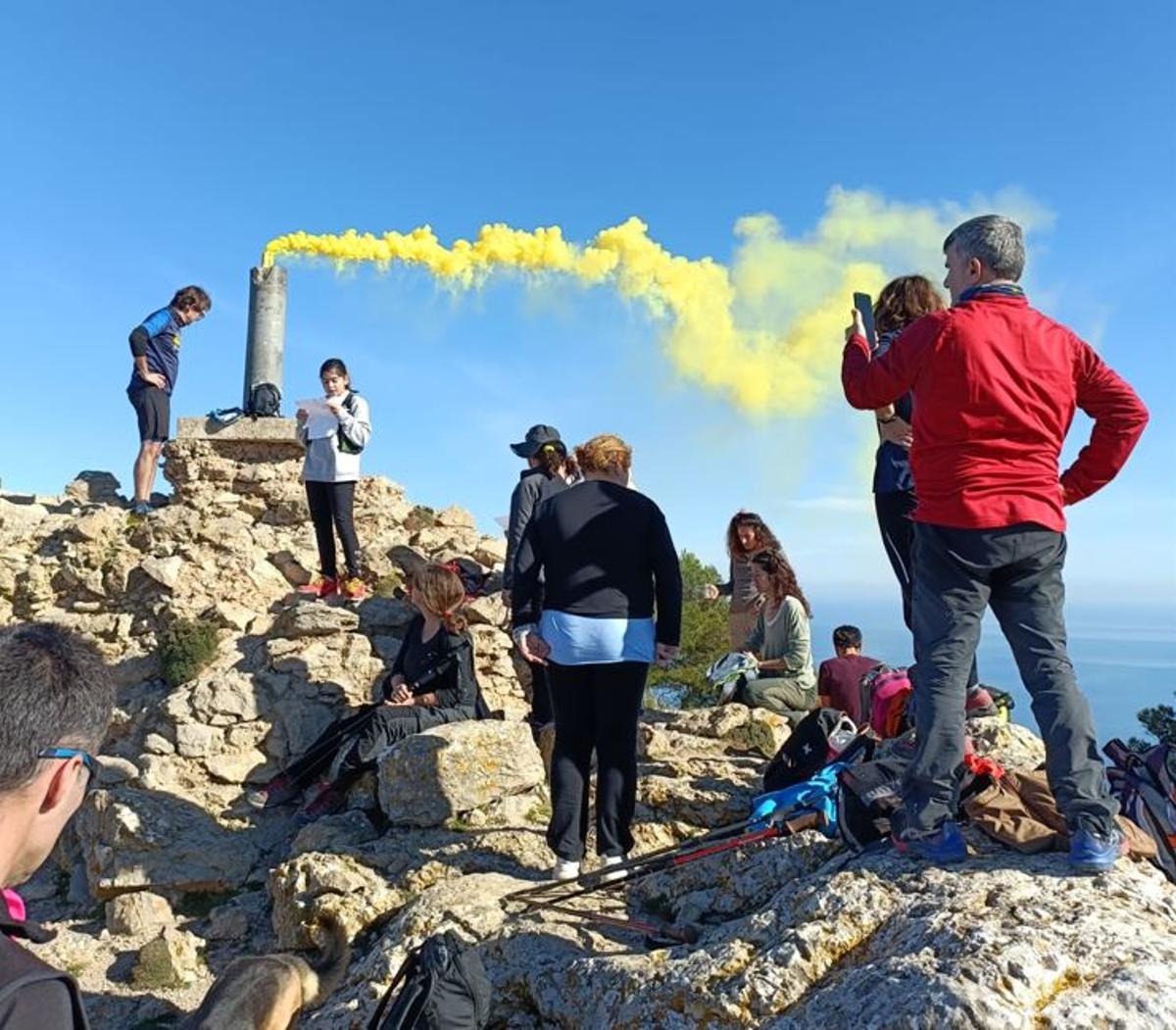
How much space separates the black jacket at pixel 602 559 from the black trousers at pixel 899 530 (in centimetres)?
140

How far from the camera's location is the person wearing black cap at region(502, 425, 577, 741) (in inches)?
353

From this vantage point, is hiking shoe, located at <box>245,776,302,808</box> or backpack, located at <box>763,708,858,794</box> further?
hiking shoe, located at <box>245,776,302,808</box>

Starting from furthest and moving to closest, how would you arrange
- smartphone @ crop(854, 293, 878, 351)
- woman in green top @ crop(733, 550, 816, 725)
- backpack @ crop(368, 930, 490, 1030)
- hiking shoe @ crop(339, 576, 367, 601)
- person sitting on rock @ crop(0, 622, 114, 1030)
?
hiking shoe @ crop(339, 576, 367, 601), woman in green top @ crop(733, 550, 816, 725), smartphone @ crop(854, 293, 878, 351), backpack @ crop(368, 930, 490, 1030), person sitting on rock @ crop(0, 622, 114, 1030)

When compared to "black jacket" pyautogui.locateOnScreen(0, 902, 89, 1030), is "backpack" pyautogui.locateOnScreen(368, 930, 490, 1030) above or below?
below

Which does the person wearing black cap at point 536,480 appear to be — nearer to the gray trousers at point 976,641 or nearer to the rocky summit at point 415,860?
the rocky summit at point 415,860

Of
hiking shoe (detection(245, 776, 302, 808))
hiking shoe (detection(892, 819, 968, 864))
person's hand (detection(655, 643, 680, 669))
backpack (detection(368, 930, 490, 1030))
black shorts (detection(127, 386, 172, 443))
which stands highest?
black shorts (detection(127, 386, 172, 443))

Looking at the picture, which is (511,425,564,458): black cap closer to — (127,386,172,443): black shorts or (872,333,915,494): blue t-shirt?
(872,333,915,494): blue t-shirt

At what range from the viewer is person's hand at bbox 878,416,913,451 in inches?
224

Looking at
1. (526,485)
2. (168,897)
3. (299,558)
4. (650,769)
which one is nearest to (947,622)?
(650,769)

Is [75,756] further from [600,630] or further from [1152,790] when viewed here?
[1152,790]

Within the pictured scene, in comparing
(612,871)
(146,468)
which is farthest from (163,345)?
(612,871)

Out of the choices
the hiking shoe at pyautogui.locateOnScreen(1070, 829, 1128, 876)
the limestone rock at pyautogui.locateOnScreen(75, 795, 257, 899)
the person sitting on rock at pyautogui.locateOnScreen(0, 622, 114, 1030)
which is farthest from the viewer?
the limestone rock at pyautogui.locateOnScreen(75, 795, 257, 899)

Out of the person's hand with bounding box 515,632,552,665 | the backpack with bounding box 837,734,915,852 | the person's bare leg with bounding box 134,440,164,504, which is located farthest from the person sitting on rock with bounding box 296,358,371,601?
the backpack with bounding box 837,734,915,852

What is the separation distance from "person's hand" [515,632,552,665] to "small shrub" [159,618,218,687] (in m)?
6.12
